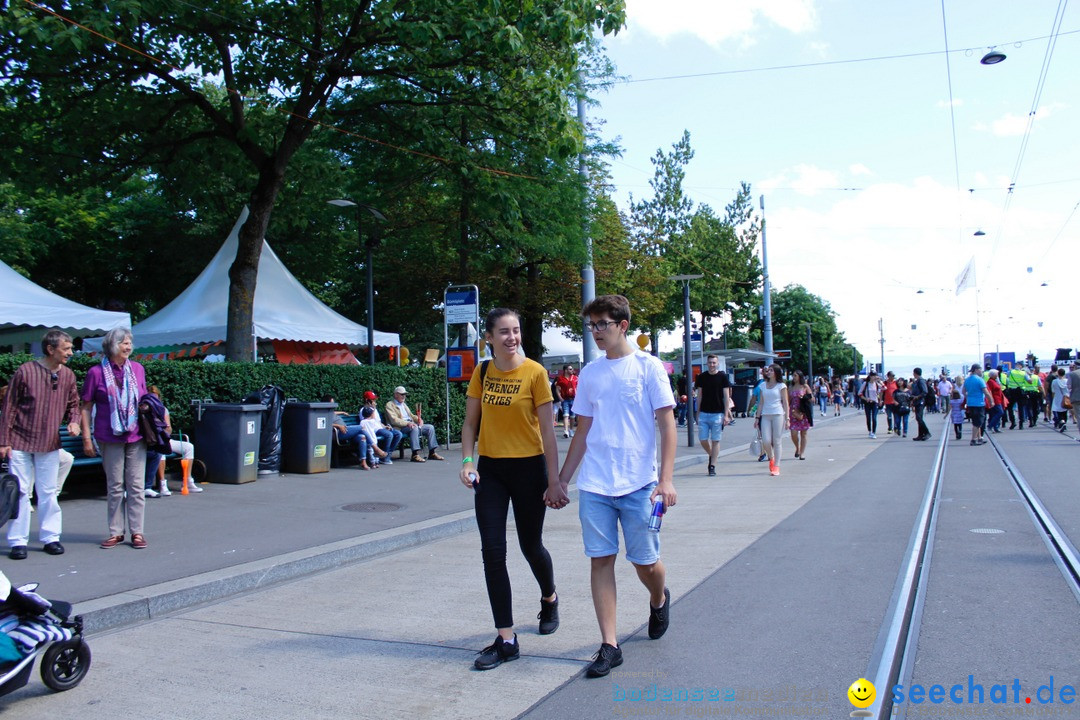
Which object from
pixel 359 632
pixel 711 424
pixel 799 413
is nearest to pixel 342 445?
pixel 711 424

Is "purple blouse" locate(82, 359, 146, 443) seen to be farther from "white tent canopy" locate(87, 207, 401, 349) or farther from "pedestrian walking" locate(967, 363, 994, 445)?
"pedestrian walking" locate(967, 363, 994, 445)

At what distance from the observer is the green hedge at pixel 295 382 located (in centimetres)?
1120

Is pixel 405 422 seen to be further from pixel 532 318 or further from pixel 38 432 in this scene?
pixel 532 318

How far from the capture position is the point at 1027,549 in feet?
22.5

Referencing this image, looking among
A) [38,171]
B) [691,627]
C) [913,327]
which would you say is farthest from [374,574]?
[913,327]

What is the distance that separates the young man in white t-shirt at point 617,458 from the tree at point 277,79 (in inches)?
370

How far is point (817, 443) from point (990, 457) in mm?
5450

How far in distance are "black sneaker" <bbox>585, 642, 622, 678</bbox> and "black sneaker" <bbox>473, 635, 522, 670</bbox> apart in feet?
1.36

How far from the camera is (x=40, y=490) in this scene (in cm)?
672

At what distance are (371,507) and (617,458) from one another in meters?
6.01

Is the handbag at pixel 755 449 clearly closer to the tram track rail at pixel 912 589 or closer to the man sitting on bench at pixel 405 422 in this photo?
the tram track rail at pixel 912 589

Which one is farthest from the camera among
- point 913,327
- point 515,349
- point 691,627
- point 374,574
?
point 913,327

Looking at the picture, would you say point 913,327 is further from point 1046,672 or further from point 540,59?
point 1046,672

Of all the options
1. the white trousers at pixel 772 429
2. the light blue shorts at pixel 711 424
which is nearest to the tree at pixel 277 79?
the light blue shorts at pixel 711 424
